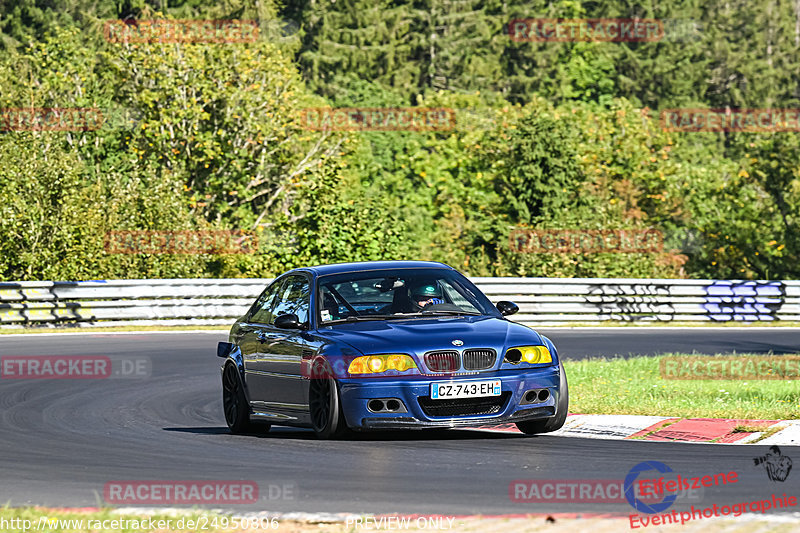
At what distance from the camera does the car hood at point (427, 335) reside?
10.1 meters

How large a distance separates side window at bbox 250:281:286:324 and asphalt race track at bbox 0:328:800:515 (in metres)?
1.02

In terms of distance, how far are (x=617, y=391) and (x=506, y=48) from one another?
77.6 m

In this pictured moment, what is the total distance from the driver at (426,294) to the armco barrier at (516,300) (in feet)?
50.8

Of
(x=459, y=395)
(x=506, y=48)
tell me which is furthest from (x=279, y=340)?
(x=506, y=48)

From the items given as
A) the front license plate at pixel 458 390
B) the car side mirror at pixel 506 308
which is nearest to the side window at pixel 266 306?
the car side mirror at pixel 506 308

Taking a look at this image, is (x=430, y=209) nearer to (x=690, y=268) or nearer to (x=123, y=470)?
(x=690, y=268)

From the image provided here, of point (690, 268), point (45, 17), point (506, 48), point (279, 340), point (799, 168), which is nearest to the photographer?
point (279, 340)

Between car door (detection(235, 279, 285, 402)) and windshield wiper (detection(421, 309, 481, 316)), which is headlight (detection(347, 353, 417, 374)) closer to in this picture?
windshield wiper (detection(421, 309, 481, 316))

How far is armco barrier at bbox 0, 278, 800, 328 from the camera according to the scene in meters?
26.1

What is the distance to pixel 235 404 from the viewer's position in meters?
11.9

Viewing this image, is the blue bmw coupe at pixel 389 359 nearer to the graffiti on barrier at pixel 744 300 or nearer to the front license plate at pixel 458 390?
the front license plate at pixel 458 390

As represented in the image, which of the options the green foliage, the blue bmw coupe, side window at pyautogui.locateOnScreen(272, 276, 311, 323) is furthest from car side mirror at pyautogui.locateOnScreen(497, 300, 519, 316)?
the green foliage

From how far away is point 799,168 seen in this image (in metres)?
40.6

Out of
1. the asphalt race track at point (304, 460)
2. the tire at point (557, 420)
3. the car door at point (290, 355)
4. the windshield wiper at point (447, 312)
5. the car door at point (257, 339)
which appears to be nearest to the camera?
the asphalt race track at point (304, 460)
